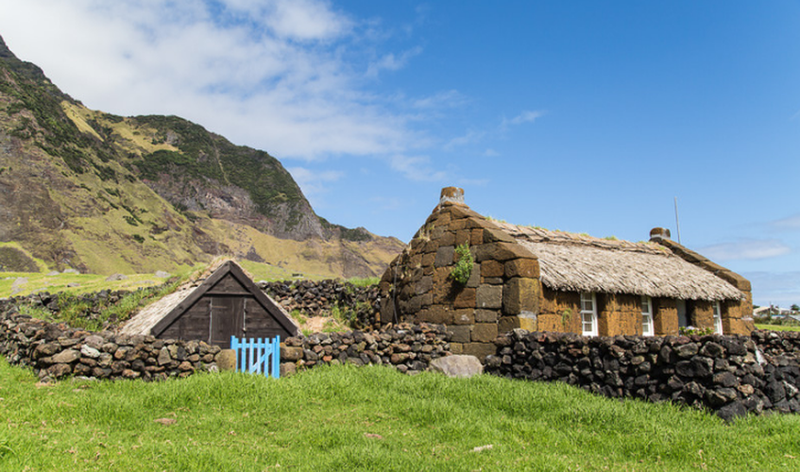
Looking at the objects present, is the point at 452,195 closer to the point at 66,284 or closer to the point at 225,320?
the point at 225,320

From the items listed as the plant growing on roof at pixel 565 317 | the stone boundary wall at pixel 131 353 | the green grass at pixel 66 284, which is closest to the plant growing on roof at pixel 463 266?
the plant growing on roof at pixel 565 317

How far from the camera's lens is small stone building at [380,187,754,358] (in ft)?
41.8

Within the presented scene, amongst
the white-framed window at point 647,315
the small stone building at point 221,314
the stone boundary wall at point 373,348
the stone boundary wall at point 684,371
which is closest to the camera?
the stone boundary wall at point 684,371

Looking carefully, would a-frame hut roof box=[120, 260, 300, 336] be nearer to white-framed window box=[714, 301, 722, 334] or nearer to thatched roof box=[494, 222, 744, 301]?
thatched roof box=[494, 222, 744, 301]

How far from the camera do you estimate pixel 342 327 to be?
66.7 feet

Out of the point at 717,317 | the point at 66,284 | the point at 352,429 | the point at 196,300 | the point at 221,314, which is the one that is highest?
the point at 66,284

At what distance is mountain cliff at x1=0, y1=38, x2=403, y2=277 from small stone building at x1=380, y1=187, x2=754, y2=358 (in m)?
26.9

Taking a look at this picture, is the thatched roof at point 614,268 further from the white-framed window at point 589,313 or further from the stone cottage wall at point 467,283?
the stone cottage wall at point 467,283

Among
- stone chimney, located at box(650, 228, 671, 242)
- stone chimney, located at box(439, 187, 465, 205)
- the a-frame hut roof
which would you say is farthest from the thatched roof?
the a-frame hut roof

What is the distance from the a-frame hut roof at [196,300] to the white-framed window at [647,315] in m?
11.4

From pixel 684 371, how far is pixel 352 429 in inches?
215

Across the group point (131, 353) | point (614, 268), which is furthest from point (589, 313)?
point (131, 353)

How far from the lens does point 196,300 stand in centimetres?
1335

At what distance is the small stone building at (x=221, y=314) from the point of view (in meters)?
13.0
